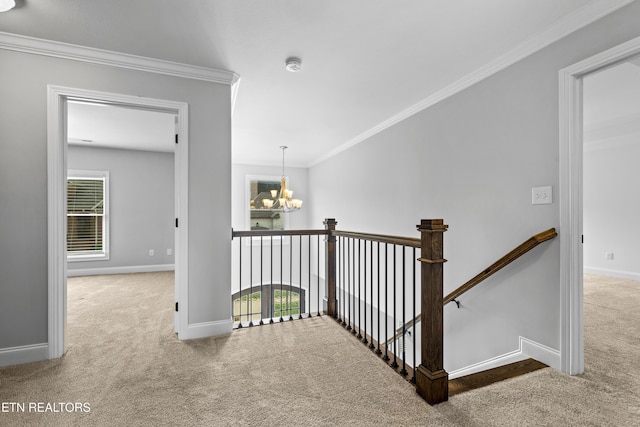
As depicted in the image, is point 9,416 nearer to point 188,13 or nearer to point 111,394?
point 111,394

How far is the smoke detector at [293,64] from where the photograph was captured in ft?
8.20

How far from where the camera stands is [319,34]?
2182 millimetres

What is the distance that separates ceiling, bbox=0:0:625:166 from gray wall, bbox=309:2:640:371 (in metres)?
0.21

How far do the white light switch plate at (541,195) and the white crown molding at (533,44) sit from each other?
3.38ft

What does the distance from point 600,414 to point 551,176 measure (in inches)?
56.8

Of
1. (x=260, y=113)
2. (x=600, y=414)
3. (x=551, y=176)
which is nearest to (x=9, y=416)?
(x=600, y=414)

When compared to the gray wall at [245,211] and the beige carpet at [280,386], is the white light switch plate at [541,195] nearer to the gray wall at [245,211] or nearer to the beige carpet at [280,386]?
the beige carpet at [280,386]

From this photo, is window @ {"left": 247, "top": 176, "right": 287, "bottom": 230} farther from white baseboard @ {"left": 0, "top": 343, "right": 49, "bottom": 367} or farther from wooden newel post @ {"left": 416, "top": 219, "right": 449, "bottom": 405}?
wooden newel post @ {"left": 416, "top": 219, "right": 449, "bottom": 405}

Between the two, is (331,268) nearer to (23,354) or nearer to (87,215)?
(23,354)

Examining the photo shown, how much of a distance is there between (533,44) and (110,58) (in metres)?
3.26

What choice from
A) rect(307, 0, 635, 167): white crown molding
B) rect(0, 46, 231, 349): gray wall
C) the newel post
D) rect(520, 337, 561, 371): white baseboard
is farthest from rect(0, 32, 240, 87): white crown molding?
rect(520, 337, 561, 371): white baseboard

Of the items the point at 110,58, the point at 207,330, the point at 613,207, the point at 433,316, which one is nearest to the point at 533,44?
the point at 433,316

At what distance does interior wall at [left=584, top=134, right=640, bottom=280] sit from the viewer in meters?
4.81

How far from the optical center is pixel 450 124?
3.10 metres
